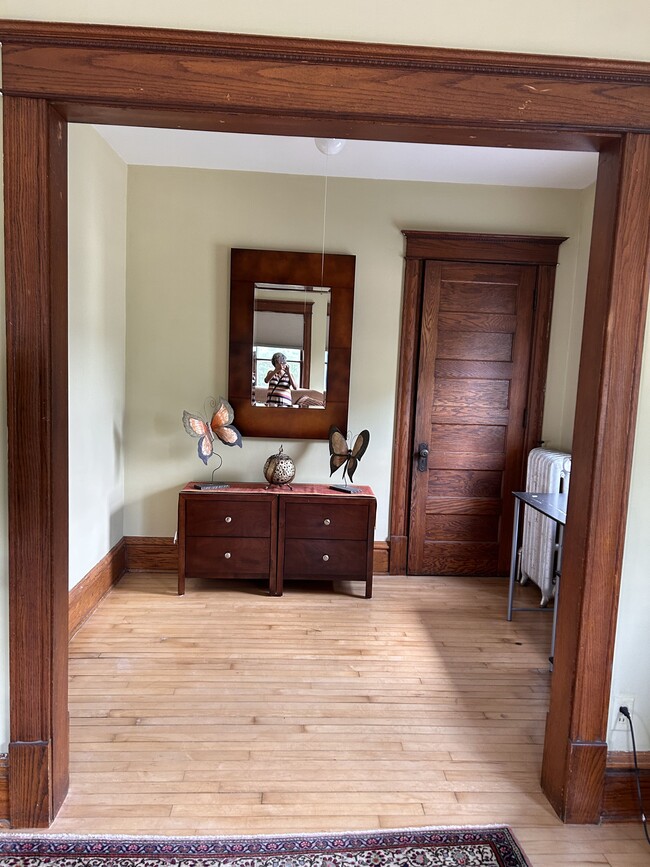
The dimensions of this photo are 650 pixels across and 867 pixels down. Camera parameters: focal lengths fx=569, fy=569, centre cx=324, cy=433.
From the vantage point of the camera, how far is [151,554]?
13.3 ft

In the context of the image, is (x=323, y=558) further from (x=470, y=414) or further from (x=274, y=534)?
(x=470, y=414)

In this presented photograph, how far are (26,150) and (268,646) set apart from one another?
2474 mm

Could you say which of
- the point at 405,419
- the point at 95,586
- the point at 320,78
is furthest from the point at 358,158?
the point at 95,586

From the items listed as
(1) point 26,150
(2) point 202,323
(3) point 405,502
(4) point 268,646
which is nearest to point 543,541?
(3) point 405,502

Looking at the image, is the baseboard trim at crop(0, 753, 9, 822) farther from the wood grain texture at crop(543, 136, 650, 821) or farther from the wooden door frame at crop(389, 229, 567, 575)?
the wooden door frame at crop(389, 229, 567, 575)

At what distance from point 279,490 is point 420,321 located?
5.07ft

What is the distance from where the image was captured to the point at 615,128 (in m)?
1.68

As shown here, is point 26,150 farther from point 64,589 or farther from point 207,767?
point 207,767

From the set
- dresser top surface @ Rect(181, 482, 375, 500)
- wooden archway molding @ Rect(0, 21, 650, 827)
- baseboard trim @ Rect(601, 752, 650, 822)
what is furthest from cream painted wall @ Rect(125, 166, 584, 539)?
baseboard trim @ Rect(601, 752, 650, 822)

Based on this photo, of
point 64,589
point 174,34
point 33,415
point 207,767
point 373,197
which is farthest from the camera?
point 373,197

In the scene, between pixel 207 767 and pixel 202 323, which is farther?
pixel 202 323

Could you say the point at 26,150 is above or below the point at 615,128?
below

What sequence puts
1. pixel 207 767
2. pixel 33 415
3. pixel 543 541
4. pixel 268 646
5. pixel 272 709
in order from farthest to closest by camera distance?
pixel 543 541 → pixel 268 646 → pixel 272 709 → pixel 207 767 → pixel 33 415

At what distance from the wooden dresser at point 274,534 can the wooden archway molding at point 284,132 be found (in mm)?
1754
